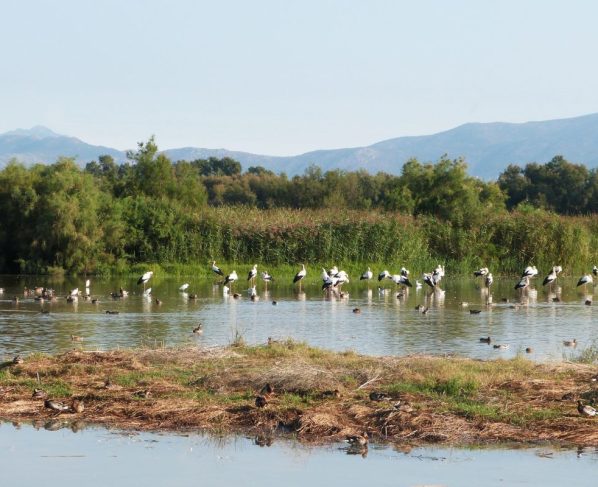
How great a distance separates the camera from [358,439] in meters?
12.4

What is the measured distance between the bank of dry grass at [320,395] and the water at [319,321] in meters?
3.19

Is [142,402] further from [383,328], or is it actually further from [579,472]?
[383,328]

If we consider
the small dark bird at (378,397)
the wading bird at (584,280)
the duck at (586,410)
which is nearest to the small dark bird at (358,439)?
the small dark bird at (378,397)

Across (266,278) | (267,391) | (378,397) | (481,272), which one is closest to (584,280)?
(481,272)

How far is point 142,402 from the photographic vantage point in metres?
13.8

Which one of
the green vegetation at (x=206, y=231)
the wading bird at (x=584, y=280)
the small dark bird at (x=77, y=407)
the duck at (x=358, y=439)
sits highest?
the green vegetation at (x=206, y=231)

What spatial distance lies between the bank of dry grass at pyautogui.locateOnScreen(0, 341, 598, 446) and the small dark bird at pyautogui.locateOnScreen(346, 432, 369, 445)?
0.45 feet

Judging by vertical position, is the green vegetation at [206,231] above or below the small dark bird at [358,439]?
above

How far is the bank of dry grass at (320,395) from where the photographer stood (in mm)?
12703

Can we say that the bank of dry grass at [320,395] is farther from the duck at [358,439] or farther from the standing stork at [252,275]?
the standing stork at [252,275]

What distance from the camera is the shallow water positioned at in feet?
36.3

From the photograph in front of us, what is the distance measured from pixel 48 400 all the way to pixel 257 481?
3.89 meters

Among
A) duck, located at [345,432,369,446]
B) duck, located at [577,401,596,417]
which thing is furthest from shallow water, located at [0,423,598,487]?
duck, located at [577,401,596,417]

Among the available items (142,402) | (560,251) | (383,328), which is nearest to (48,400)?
(142,402)
